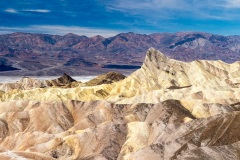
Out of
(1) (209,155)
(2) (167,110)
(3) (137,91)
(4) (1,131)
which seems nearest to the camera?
(1) (209,155)

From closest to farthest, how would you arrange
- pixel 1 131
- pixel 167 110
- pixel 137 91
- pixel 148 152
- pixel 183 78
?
pixel 148 152 < pixel 167 110 < pixel 1 131 < pixel 137 91 < pixel 183 78

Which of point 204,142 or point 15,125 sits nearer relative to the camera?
point 204,142

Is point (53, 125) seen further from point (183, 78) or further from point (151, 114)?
point (183, 78)

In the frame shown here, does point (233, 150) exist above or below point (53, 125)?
above

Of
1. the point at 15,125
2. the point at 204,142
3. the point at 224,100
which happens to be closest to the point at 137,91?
the point at 224,100

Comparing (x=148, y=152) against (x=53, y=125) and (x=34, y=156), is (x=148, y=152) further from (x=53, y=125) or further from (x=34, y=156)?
(x=53, y=125)

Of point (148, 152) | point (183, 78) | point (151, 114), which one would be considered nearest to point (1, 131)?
point (151, 114)
